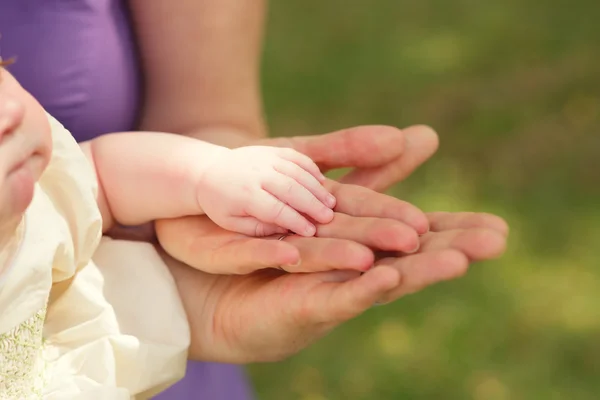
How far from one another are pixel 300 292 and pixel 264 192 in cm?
10

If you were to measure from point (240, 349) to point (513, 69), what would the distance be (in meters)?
1.72

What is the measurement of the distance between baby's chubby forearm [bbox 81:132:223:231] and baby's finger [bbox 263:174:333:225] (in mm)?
85

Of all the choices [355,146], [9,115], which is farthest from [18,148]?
[355,146]

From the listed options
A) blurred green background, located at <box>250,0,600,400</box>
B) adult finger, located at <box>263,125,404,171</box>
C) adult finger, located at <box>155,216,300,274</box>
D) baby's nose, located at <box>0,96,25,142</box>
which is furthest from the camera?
blurred green background, located at <box>250,0,600,400</box>

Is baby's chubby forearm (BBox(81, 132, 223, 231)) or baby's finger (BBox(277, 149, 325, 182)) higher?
baby's finger (BBox(277, 149, 325, 182))

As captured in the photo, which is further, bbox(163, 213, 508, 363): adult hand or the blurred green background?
the blurred green background

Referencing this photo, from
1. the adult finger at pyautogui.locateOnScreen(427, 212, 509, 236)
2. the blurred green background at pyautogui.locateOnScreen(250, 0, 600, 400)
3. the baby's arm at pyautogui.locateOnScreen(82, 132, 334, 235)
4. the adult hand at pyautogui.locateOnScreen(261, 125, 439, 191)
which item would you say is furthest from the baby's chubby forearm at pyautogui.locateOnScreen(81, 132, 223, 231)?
the blurred green background at pyautogui.locateOnScreen(250, 0, 600, 400)

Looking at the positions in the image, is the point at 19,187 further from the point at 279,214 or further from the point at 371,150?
the point at 371,150

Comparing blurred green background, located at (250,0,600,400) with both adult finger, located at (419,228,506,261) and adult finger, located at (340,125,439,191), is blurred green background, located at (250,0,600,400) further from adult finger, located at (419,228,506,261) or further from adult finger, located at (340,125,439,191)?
adult finger, located at (419,228,506,261)

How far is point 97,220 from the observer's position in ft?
2.44

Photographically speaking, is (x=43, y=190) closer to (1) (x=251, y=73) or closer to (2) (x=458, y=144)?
(1) (x=251, y=73)

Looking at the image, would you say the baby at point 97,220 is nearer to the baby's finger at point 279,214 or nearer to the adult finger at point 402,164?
the baby's finger at point 279,214

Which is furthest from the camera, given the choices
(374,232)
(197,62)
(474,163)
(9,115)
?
(474,163)

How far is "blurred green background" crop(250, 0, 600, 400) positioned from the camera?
160cm
